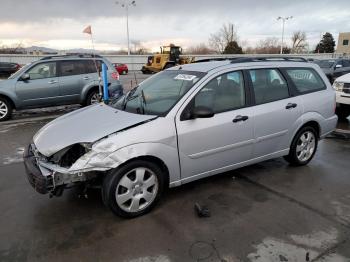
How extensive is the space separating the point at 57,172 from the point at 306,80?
3920 millimetres

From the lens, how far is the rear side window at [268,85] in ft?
14.2

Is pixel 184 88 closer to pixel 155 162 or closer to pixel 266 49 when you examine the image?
pixel 155 162

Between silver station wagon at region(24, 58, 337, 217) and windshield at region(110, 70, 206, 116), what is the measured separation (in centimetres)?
2

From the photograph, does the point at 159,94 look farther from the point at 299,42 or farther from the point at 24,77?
the point at 299,42

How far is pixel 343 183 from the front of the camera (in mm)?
4441

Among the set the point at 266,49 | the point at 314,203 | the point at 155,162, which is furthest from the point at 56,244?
the point at 266,49

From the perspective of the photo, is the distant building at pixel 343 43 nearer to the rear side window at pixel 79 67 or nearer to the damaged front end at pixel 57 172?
the rear side window at pixel 79 67

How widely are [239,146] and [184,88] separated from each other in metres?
1.05

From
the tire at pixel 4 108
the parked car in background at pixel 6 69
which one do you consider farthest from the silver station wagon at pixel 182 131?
the parked car in background at pixel 6 69

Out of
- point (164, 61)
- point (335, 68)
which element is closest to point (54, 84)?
point (335, 68)

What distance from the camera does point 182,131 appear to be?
3.61 m

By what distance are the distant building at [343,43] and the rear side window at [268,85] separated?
3624 inches

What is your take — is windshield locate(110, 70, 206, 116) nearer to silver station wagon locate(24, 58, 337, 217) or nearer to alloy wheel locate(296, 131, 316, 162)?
silver station wagon locate(24, 58, 337, 217)

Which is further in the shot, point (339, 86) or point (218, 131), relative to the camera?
point (339, 86)
